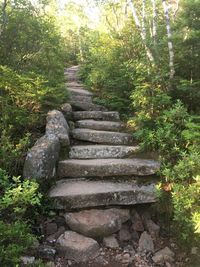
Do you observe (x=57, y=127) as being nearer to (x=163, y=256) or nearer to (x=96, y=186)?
(x=96, y=186)

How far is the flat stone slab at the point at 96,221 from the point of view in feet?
13.2

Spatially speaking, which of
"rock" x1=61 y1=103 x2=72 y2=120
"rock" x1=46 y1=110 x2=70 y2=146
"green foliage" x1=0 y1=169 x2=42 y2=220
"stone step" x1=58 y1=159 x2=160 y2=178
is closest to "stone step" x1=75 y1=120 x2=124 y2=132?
"rock" x1=61 y1=103 x2=72 y2=120

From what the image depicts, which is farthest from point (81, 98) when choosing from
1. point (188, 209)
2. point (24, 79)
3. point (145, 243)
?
point (188, 209)

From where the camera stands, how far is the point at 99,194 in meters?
4.33

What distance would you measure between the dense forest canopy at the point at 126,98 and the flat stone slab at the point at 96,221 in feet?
1.89

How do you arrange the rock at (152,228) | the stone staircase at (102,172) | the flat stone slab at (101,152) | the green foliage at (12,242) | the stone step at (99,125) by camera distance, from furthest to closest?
1. the stone step at (99,125)
2. the flat stone slab at (101,152)
3. the stone staircase at (102,172)
4. the rock at (152,228)
5. the green foliage at (12,242)

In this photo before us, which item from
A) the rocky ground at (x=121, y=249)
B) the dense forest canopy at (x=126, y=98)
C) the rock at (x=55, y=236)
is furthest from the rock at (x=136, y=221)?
the rock at (x=55, y=236)

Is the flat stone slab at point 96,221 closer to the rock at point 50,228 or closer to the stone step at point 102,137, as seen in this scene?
the rock at point 50,228

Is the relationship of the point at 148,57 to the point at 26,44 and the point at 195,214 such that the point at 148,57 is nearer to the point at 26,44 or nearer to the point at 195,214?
the point at 26,44

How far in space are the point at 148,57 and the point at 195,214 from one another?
15.2 ft

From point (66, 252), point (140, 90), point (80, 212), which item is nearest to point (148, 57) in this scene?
point (140, 90)

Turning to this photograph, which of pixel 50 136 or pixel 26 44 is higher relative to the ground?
pixel 26 44

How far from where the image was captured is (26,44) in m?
6.79

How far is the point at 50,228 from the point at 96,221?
2.18 ft
